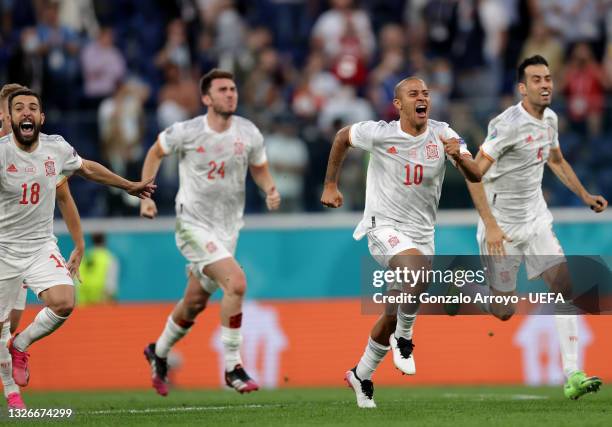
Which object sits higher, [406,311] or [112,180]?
[112,180]

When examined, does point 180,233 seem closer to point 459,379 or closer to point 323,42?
point 459,379

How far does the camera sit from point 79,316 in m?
19.5

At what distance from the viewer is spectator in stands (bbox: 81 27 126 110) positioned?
2262 cm

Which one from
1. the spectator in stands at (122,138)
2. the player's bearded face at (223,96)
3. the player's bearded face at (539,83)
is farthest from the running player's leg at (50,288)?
the spectator in stands at (122,138)

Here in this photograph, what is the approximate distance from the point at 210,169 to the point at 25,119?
2.71m

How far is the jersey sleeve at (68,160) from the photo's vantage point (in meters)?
13.1

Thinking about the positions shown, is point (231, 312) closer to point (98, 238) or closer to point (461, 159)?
point (461, 159)

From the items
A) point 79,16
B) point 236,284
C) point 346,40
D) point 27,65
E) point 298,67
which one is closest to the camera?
point 236,284

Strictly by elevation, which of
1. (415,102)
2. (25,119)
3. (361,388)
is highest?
(415,102)

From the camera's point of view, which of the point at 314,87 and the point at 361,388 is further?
the point at 314,87

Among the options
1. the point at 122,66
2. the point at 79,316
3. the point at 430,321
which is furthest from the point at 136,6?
the point at 430,321

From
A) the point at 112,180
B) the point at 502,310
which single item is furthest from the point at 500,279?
the point at 112,180

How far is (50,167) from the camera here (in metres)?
12.9

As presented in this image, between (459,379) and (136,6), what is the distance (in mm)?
9562
